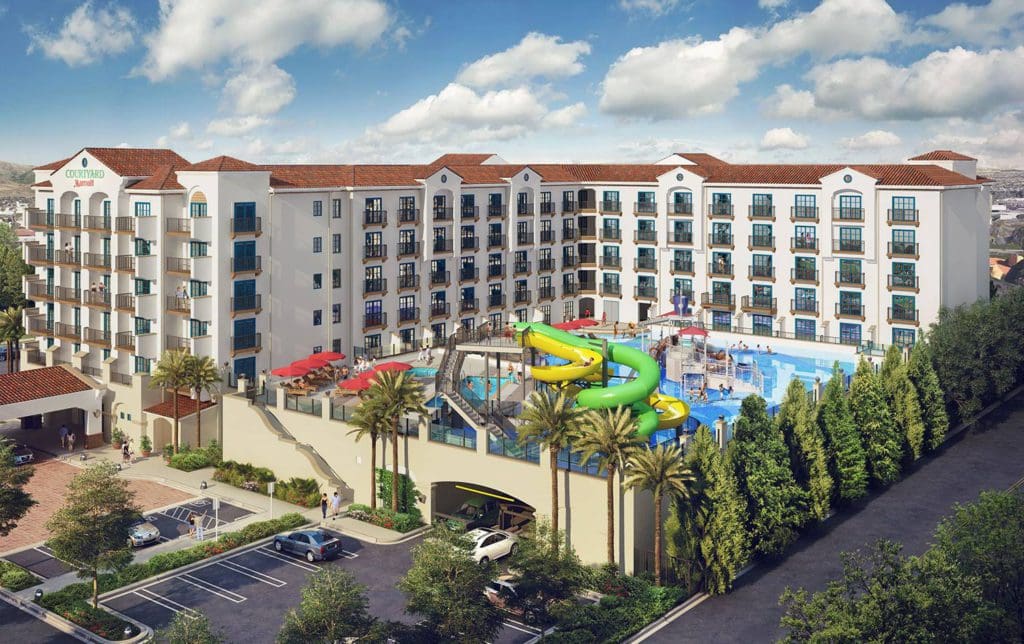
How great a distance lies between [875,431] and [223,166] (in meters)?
42.5

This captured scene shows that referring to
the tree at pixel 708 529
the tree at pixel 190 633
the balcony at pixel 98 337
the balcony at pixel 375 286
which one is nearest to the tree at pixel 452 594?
the tree at pixel 190 633

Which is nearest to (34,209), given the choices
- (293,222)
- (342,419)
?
(293,222)

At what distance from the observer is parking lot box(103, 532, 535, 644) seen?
4069cm

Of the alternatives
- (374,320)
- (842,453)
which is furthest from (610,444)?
(374,320)

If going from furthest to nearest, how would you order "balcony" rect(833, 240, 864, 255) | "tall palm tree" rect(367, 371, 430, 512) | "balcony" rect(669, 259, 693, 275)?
"balcony" rect(669, 259, 693, 275) → "balcony" rect(833, 240, 864, 255) → "tall palm tree" rect(367, 371, 430, 512)

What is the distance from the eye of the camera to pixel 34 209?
2943 inches

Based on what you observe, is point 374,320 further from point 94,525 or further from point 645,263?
point 94,525

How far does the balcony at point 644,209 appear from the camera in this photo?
87.7 meters

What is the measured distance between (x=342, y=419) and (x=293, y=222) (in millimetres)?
17519

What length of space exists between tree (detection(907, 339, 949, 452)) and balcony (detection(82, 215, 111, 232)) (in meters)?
54.1

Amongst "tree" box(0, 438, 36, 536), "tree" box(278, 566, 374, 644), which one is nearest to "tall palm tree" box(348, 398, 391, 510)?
"tree" box(0, 438, 36, 536)

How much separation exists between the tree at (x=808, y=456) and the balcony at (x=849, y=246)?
31.6m

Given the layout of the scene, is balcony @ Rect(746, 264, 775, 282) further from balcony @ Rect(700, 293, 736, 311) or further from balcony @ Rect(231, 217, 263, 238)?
balcony @ Rect(231, 217, 263, 238)

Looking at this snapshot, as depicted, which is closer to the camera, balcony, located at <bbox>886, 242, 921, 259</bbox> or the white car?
the white car
